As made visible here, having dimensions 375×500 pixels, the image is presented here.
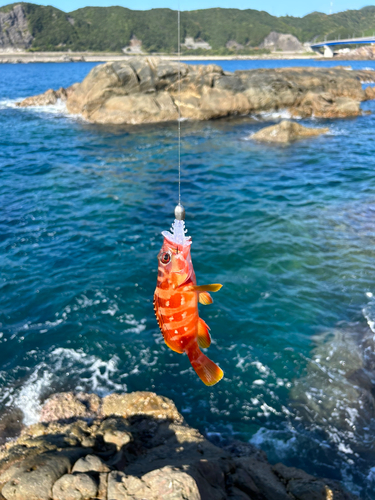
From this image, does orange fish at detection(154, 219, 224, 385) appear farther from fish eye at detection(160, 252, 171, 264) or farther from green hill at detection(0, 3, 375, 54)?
green hill at detection(0, 3, 375, 54)

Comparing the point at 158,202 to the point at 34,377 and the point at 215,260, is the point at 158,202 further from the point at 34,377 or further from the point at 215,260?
the point at 34,377

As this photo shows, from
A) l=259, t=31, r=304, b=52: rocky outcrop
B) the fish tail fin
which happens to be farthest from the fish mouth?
l=259, t=31, r=304, b=52: rocky outcrop

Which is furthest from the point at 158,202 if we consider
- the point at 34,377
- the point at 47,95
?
the point at 47,95

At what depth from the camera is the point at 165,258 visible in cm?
340

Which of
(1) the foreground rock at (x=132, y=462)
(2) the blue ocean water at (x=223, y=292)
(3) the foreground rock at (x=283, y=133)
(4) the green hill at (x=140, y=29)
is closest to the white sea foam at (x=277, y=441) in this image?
(2) the blue ocean water at (x=223, y=292)

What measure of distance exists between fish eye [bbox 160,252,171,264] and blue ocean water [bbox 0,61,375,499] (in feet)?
16.0

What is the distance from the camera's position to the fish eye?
11.0 ft

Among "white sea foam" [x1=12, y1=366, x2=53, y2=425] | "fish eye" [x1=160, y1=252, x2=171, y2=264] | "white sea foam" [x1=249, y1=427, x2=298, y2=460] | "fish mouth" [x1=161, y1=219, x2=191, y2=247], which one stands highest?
"fish mouth" [x1=161, y1=219, x2=191, y2=247]

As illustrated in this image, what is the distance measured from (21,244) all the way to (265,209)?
30.7ft

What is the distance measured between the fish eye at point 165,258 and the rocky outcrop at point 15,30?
613 ft

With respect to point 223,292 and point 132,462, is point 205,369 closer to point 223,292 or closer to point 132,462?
point 132,462

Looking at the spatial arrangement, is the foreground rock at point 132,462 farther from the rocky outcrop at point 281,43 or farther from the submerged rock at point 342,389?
the rocky outcrop at point 281,43

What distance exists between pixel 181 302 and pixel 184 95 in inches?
1308

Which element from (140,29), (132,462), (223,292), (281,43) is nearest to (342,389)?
(223,292)
